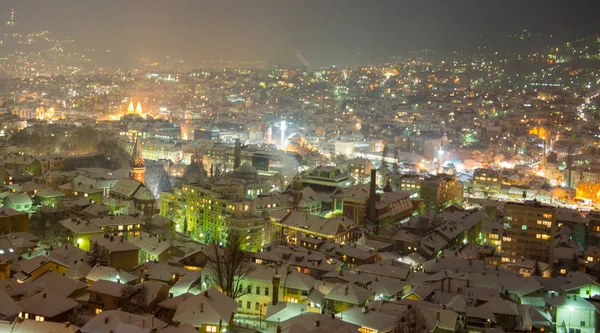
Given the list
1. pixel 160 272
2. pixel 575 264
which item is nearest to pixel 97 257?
pixel 160 272

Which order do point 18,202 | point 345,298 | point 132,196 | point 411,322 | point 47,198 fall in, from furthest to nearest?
point 132,196
point 47,198
point 18,202
point 345,298
point 411,322

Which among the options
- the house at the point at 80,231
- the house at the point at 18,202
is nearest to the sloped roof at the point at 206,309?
the house at the point at 80,231

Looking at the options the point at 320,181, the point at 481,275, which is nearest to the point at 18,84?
the point at 320,181

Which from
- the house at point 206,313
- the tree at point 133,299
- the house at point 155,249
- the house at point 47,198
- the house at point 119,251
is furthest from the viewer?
the house at point 47,198

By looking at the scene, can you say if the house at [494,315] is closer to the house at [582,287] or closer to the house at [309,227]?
the house at [582,287]

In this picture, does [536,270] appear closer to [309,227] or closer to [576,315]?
[576,315]

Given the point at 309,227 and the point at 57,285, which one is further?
the point at 309,227

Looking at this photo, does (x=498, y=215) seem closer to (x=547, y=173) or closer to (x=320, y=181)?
(x=320, y=181)

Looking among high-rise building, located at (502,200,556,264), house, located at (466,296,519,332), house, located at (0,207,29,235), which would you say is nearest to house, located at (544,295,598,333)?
house, located at (466,296,519,332)
